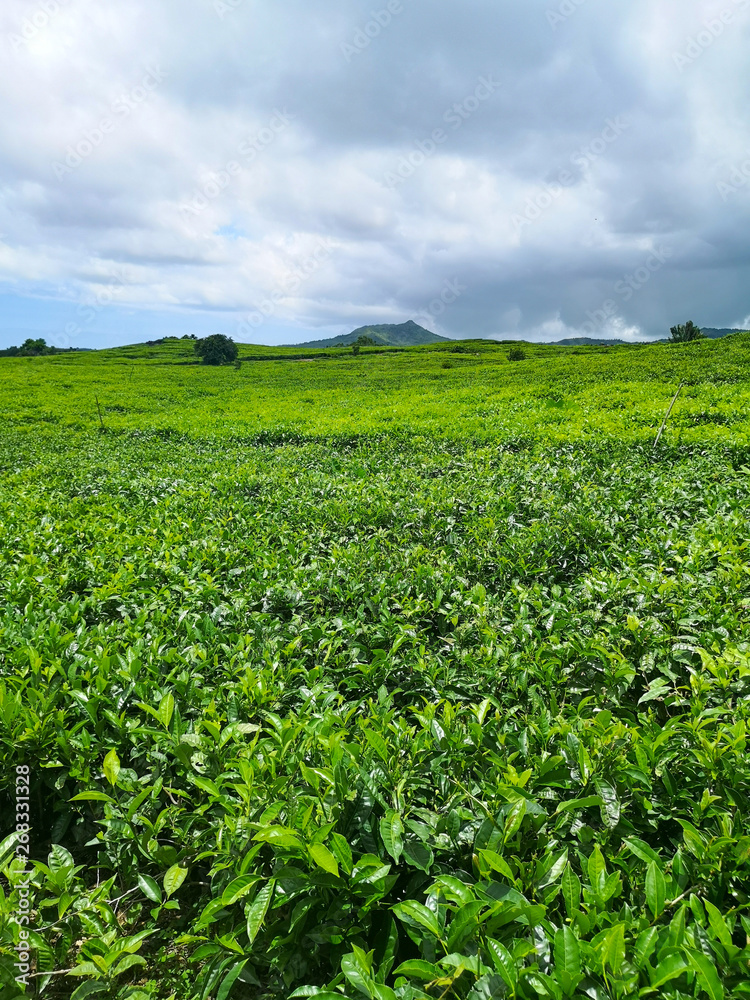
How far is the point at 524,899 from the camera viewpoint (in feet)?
6.54

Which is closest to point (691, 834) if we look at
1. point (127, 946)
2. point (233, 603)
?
point (127, 946)

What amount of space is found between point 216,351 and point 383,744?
249 ft

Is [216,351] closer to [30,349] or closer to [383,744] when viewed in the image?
[30,349]

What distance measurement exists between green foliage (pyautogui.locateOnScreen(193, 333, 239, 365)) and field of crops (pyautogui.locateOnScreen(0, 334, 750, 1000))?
223ft

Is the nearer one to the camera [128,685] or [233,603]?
[128,685]

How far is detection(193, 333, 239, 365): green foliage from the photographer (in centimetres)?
7156

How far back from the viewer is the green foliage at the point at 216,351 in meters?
71.6

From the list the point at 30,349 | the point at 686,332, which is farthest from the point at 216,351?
the point at 686,332

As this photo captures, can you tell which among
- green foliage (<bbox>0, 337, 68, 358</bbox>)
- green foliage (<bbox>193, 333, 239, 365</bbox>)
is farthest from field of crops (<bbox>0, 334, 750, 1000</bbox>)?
green foliage (<bbox>0, 337, 68, 358</bbox>)

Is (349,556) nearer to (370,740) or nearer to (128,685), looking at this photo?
(128,685)

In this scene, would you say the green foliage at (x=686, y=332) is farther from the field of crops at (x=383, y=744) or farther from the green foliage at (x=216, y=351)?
the field of crops at (x=383, y=744)

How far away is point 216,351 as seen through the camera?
71.8 meters

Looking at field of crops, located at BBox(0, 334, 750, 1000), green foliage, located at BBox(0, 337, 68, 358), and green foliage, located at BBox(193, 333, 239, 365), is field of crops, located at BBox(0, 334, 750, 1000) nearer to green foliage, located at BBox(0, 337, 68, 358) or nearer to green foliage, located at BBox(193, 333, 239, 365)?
green foliage, located at BBox(193, 333, 239, 365)

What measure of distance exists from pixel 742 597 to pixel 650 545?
1.41 m
